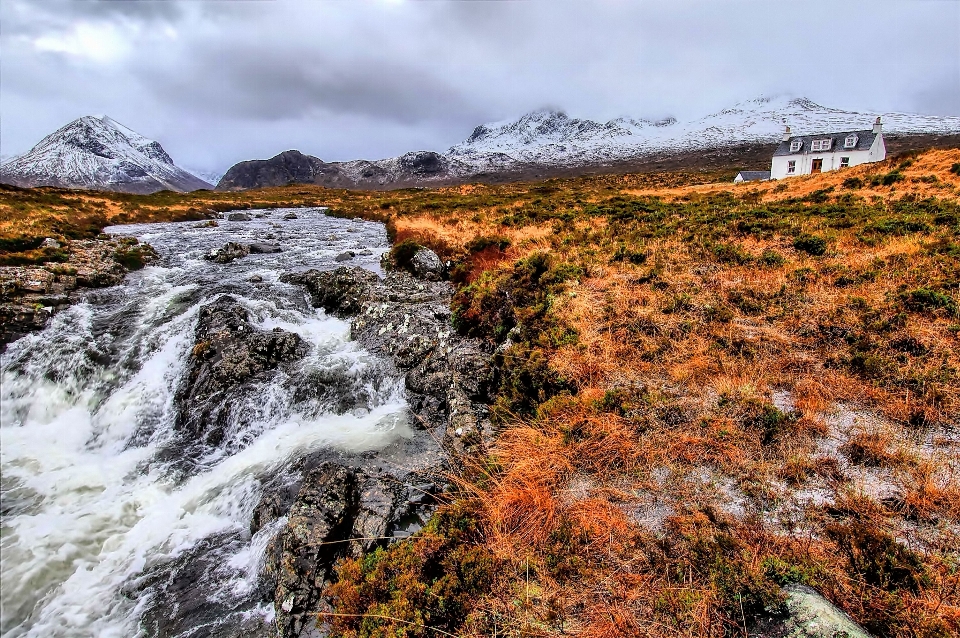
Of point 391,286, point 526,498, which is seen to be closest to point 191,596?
point 526,498

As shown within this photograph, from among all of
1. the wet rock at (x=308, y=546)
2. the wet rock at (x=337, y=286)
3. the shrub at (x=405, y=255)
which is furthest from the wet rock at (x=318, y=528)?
the shrub at (x=405, y=255)

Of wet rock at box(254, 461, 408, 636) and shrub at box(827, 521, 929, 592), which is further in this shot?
wet rock at box(254, 461, 408, 636)

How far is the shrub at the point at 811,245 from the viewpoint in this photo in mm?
11523

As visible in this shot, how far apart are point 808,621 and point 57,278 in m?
24.7

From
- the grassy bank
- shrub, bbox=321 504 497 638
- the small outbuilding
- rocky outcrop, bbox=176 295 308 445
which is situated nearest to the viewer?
the grassy bank

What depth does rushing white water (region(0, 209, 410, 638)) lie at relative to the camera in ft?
20.5

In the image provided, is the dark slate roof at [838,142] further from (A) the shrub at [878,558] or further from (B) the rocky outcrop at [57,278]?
(B) the rocky outcrop at [57,278]

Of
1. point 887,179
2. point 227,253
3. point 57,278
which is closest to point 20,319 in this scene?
point 57,278

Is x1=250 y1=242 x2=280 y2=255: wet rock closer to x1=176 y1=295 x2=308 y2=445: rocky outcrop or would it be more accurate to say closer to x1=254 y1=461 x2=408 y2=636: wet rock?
Answer: x1=176 y1=295 x2=308 y2=445: rocky outcrop

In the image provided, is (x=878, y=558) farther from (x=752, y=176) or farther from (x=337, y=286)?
(x=752, y=176)

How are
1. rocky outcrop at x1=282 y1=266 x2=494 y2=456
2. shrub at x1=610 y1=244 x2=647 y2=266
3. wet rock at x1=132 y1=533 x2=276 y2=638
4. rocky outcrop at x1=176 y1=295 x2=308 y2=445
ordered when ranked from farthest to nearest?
shrub at x1=610 y1=244 x2=647 y2=266
rocky outcrop at x1=176 y1=295 x2=308 y2=445
rocky outcrop at x1=282 y1=266 x2=494 y2=456
wet rock at x1=132 y1=533 x2=276 y2=638

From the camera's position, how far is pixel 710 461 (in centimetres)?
568

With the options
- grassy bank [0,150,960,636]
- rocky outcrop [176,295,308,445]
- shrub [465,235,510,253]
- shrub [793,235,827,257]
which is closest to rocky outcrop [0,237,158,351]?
rocky outcrop [176,295,308,445]

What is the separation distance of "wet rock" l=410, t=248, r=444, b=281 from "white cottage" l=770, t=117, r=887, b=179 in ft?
192
